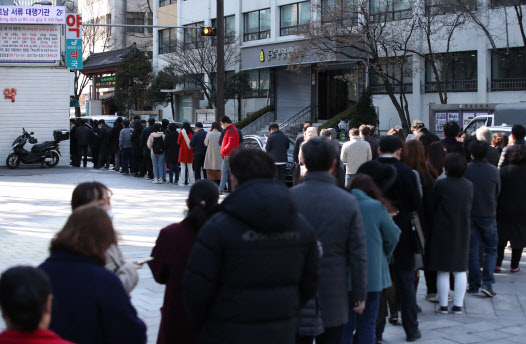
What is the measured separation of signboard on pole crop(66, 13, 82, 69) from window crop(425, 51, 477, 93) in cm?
1494

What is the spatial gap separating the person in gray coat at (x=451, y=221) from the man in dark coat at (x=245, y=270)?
11.9ft

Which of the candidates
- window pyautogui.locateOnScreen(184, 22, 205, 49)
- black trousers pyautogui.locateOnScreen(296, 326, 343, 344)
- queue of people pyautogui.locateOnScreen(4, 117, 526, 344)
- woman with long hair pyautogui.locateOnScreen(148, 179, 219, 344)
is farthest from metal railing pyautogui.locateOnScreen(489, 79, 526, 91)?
woman with long hair pyautogui.locateOnScreen(148, 179, 219, 344)

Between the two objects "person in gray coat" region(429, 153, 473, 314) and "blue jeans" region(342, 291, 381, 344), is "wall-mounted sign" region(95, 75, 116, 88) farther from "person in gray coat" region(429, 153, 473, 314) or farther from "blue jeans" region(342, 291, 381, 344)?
"blue jeans" region(342, 291, 381, 344)

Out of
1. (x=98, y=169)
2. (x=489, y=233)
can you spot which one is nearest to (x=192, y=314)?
(x=489, y=233)

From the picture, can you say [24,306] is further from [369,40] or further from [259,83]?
[259,83]

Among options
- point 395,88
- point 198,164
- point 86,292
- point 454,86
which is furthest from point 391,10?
point 86,292

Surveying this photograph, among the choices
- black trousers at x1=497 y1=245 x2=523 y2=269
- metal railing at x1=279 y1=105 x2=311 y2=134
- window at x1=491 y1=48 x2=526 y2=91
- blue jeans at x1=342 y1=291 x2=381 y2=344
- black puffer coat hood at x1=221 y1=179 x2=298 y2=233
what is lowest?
black trousers at x1=497 y1=245 x2=523 y2=269

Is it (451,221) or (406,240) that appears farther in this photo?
(451,221)

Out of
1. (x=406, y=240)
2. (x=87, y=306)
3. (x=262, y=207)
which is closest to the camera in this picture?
(x=87, y=306)

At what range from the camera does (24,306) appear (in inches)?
98.0

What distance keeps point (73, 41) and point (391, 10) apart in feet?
45.5

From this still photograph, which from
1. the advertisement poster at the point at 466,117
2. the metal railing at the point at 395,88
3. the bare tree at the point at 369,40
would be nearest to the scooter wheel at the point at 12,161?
the bare tree at the point at 369,40

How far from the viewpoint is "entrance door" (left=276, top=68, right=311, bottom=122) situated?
39031 mm

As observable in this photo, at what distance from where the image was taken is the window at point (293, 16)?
121ft
